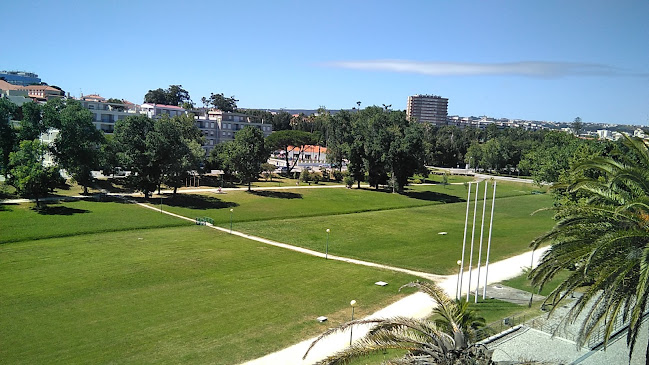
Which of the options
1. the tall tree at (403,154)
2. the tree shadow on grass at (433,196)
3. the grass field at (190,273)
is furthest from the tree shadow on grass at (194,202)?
the tree shadow on grass at (433,196)

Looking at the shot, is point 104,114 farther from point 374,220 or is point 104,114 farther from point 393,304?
point 393,304

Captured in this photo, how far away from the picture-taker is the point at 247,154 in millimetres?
76500

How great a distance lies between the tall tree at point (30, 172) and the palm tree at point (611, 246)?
169 ft

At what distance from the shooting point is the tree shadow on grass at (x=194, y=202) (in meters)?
62.6

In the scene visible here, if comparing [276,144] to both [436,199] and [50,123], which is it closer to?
[436,199]

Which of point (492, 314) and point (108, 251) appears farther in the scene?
point (108, 251)

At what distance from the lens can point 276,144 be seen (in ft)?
322

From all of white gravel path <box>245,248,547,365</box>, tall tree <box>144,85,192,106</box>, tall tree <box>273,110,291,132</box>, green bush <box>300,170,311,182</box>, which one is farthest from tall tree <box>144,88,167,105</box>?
white gravel path <box>245,248,547,365</box>

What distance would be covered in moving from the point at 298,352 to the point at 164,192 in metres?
53.4

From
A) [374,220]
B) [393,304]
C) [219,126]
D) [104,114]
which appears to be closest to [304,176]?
[374,220]

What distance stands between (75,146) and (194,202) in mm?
16571

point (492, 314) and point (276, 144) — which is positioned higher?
point (276, 144)

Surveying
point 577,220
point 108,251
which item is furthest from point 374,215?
point 577,220

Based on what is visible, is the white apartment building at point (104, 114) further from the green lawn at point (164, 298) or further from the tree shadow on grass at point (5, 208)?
the green lawn at point (164, 298)
